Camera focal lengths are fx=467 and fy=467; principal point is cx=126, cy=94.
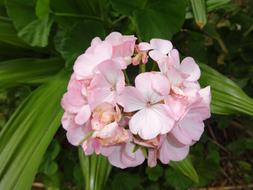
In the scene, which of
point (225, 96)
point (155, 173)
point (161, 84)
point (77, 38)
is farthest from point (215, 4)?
point (161, 84)

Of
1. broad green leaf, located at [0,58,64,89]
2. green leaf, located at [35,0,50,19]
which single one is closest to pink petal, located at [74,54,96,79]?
green leaf, located at [35,0,50,19]

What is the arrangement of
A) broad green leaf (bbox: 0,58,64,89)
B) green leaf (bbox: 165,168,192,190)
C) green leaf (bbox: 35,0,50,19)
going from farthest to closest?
1. green leaf (bbox: 165,168,192,190)
2. broad green leaf (bbox: 0,58,64,89)
3. green leaf (bbox: 35,0,50,19)

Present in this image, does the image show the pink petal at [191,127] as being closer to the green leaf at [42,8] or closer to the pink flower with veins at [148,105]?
the pink flower with veins at [148,105]

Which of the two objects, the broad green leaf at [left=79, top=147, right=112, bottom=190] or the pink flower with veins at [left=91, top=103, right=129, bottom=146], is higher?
the pink flower with veins at [left=91, top=103, right=129, bottom=146]

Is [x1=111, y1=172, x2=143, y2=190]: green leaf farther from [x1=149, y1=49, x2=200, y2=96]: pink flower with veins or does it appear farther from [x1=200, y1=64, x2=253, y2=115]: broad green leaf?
[x1=149, y1=49, x2=200, y2=96]: pink flower with veins

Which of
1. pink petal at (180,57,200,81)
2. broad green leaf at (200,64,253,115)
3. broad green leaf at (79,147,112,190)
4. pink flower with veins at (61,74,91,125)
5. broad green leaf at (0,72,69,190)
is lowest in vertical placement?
broad green leaf at (79,147,112,190)

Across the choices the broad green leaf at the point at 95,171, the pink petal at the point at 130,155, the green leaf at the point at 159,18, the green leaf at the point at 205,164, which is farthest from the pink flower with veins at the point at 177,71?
the green leaf at the point at 205,164

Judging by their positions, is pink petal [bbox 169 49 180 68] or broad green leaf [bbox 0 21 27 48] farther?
broad green leaf [bbox 0 21 27 48]
